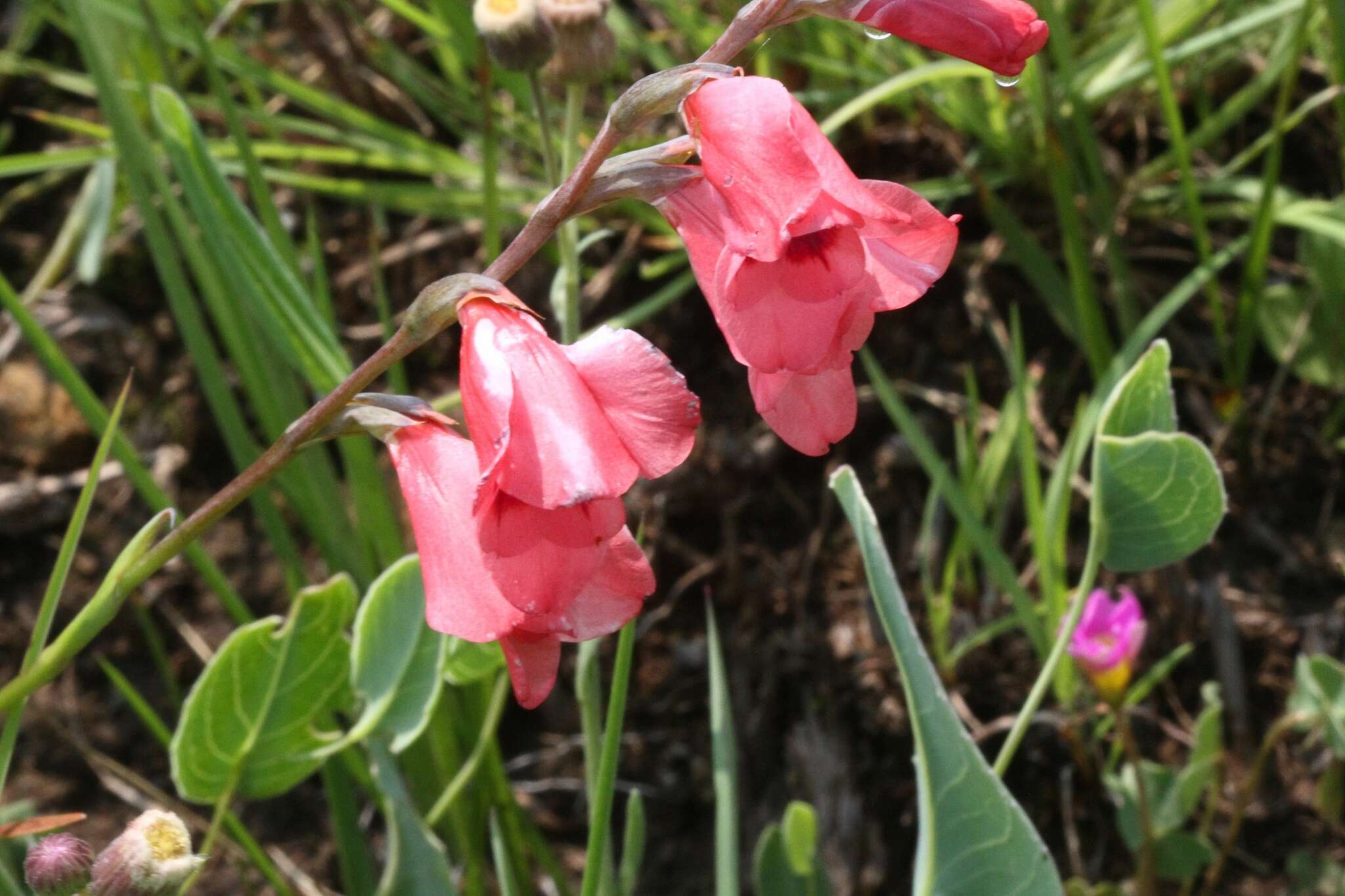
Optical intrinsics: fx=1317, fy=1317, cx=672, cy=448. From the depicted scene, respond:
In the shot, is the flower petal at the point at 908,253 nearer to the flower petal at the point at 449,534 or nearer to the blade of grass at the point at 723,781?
the flower petal at the point at 449,534

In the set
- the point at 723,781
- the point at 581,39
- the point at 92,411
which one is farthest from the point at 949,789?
the point at 92,411

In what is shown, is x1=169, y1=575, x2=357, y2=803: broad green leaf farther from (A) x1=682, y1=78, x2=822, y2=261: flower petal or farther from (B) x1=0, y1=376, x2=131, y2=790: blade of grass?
(A) x1=682, y1=78, x2=822, y2=261: flower petal

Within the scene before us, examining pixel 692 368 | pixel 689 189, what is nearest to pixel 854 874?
pixel 692 368

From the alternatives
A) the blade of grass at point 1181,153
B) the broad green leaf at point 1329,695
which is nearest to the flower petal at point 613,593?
the broad green leaf at point 1329,695

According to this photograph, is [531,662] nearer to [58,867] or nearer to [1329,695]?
[58,867]

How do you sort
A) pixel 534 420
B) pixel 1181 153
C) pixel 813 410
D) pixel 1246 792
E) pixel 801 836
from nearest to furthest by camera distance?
1. pixel 534 420
2. pixel 813 410
3. pixel 801 836
4. pixel 1246 792
5. pixel 1181 153

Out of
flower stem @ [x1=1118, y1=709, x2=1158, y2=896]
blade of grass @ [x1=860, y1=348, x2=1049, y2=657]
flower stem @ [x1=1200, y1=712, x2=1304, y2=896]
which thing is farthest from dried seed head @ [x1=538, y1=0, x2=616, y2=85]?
flower stem @ [x1=1200, y1=712, x2=1304, y2=896]
